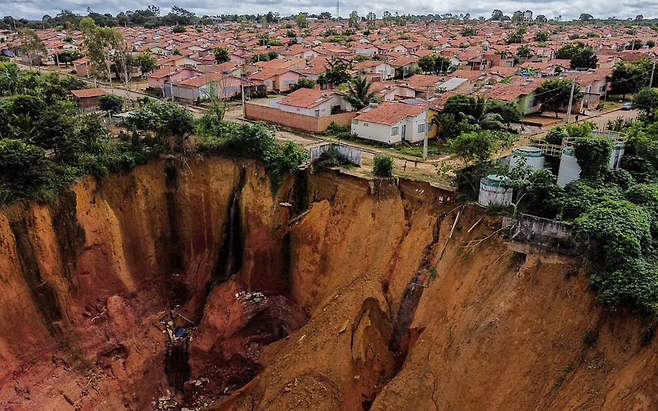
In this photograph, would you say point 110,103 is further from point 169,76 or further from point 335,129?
point 335,129

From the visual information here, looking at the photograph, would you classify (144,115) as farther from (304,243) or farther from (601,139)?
(601,139)

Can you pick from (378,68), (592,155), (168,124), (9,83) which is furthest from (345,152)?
(378,68)

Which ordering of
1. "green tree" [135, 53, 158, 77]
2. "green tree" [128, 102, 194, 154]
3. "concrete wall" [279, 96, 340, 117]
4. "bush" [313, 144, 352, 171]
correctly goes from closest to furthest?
"bush" [313, 144, 352, 171]
"green tree" [128, 102, 194, 154]
"concrete wall" [279, 96, 340, 117]
"green tree" [135, 53, 158, 77]

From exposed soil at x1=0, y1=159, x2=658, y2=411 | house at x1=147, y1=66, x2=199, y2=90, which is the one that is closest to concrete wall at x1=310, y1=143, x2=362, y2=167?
A: exposed soil at x1=0, y1=159, x2=658, y2=411

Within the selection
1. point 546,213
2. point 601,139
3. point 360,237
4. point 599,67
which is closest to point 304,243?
point 360,237

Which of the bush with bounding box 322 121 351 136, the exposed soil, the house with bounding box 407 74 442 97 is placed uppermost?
the house with bounding box 407 74 442 97

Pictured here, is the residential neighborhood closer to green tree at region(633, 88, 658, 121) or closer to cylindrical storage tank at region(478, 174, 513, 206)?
green tree at region(633, 88, 658, 121)
